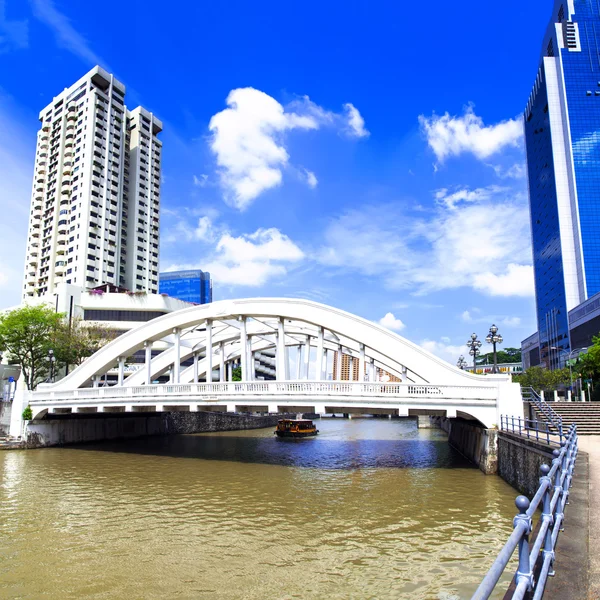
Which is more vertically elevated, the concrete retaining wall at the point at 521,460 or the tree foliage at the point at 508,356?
the tree foliage at the point at 508,356

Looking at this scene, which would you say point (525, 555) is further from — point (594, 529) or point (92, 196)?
point (92, 196)

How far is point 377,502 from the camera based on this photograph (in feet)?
56.1

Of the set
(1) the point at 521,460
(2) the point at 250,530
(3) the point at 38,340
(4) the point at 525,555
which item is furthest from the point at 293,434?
(4) the point at 525,555

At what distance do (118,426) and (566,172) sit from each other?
10218 cm

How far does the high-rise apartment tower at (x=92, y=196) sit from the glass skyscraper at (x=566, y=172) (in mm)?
80088

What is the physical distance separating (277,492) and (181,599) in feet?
33.3


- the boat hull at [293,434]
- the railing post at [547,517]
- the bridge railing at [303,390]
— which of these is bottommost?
the boat hull at [293,434]

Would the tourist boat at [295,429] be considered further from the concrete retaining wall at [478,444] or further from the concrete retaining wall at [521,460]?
the concrete retaining wall at [521,460]

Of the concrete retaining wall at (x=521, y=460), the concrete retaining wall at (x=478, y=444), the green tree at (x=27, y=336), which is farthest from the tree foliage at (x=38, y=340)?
the concrete retaining wall at (x=521, y=460)

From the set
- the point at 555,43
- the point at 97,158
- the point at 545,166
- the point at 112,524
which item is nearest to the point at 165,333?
the point at 112,524

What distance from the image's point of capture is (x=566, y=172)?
106 m

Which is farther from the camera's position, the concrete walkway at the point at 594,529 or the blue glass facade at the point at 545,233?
the blue glass facade at the point at 545,233

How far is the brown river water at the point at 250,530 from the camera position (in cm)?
1009

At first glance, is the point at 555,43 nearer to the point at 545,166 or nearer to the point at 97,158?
the point at 545,166
